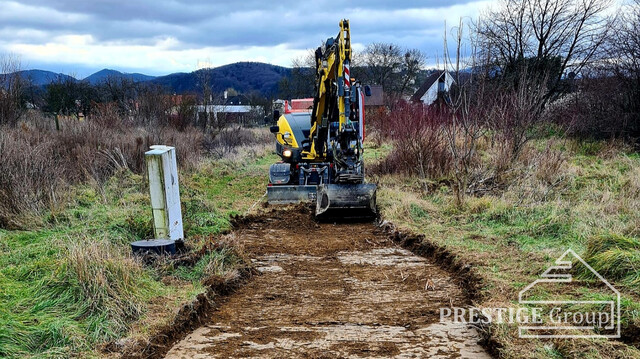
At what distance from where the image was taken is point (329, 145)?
11539 mm

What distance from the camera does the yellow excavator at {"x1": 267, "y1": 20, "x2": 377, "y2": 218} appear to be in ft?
32.1

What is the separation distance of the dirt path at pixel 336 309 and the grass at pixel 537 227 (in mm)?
534

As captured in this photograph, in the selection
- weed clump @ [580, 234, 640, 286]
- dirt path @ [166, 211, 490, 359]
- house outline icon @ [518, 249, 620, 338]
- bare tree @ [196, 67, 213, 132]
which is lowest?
dirt path @ [166, 211, 490, 359]

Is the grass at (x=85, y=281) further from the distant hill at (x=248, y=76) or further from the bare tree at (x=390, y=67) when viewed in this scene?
the distant hill at (x=248, y=76)

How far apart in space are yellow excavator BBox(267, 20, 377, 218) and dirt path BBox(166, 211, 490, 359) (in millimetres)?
1871

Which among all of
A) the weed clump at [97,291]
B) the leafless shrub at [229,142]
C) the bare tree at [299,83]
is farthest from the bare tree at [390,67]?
the weed clump at [97,291]

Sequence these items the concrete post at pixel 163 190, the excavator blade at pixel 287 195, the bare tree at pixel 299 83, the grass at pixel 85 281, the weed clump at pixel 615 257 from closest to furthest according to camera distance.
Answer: the grass at pixel 85 281 < the weed clump at pixel 615 257 < the concrete post at pixel 163 190 < the excavator blade at pixel 287 195 < the bare tree at pixel 299 83

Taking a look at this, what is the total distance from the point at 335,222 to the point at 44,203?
5104 millimetres

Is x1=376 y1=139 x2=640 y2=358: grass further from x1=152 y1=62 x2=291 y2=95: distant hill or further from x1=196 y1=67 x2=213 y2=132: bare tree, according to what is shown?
x1=152 y1=62 x2=291 y2=95: distant hill

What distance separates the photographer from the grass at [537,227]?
14.4 feet

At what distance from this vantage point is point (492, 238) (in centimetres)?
745

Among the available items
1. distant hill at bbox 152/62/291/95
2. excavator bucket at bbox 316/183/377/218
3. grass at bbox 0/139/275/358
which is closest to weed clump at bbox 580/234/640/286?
grass at bbox 0/139/275/358

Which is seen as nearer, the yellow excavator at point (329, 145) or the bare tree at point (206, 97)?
the yellow excavator at point (329, 145)

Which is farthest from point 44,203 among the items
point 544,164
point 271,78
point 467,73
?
point 271,78
